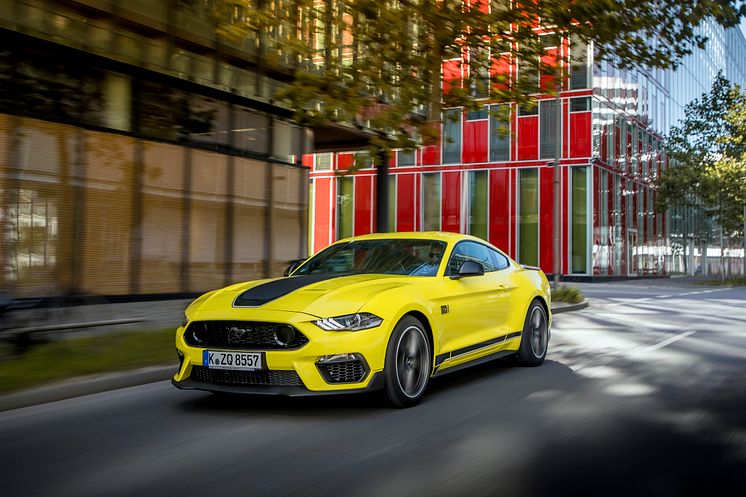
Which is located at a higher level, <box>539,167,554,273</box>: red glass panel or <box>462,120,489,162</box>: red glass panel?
<box>462,120,489,162</box>: red glass panel

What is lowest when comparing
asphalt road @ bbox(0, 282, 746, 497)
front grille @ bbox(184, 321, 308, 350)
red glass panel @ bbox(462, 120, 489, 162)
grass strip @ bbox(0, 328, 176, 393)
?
asphalt road @ bbox(0, 282, 746, 497)

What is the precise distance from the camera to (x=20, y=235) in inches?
573

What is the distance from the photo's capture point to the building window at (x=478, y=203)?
42250mm

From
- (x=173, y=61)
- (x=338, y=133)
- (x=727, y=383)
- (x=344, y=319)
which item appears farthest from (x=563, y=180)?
(x=344, y=319)

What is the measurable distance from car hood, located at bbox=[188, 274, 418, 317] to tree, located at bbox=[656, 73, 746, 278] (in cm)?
3749

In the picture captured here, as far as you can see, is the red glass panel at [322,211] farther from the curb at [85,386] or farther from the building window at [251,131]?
the curb at [85,386]

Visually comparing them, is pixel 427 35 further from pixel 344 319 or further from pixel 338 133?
pixel 338 133

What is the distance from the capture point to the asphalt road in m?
4.27

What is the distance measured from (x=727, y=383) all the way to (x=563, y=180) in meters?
33.3

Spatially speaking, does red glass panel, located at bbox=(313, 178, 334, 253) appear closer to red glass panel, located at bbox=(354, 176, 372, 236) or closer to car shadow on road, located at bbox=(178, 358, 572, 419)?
red glass panel, located at bbox=(354, 176, 372, 236)

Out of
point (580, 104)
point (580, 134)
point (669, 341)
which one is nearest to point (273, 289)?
point (669, 341)

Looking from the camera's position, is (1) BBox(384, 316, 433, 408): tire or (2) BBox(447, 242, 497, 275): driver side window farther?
(2) BBox(447, 242, 497, 275): driver side window


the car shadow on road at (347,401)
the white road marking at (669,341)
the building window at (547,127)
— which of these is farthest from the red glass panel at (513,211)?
the car shadow on road at (347,401)

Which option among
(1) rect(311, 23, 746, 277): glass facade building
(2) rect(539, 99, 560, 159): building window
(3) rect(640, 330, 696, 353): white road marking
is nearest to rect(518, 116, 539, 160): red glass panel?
(1) rect(311, 23, 746, 277): glass facade building
